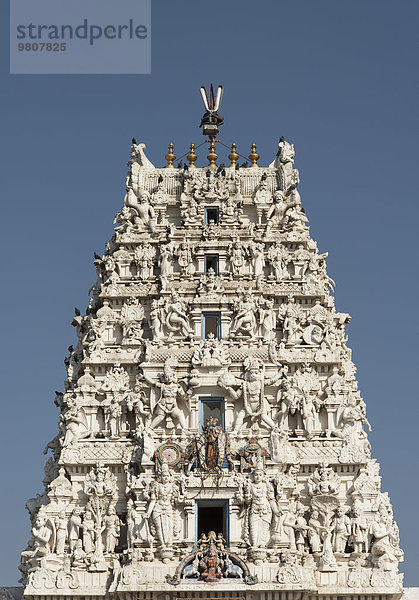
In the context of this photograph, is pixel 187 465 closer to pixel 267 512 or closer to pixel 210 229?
pixel 267 512

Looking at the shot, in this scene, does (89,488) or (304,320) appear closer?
(89,488)

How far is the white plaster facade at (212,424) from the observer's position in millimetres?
35656

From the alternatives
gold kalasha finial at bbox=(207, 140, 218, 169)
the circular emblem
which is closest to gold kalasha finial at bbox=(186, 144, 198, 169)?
gold kalasha finial at bbox=(207, 140, 218, 169)

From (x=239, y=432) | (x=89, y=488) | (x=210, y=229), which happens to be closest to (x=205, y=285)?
(x=210, y=229)

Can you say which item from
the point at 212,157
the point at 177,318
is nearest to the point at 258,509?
the point at 177,318

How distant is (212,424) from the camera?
3744cm

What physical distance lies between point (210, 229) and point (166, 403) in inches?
314

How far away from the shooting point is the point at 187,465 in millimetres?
37000

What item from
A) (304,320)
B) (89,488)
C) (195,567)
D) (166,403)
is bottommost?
(195,567)

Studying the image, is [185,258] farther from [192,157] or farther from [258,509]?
[258,509]

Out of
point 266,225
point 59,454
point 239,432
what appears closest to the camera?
point 239,432

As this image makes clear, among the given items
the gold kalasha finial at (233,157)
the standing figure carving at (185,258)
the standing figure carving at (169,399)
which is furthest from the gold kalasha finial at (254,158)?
the standing figure carving at (169,399)

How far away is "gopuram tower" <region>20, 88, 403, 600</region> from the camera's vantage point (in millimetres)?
35625

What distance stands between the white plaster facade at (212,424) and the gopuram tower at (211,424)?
59 millimetres
